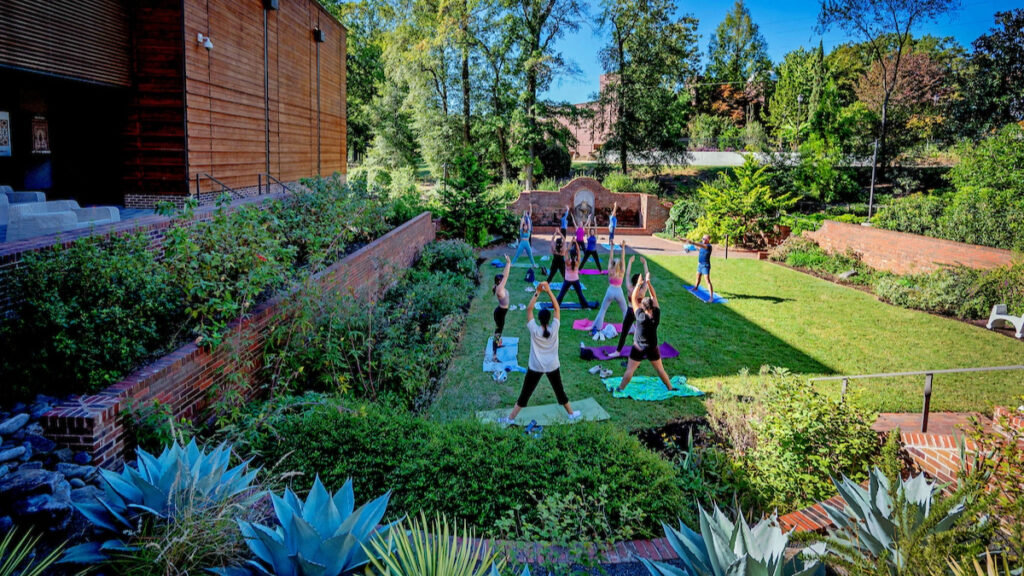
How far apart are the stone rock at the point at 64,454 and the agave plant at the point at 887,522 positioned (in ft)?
15.7

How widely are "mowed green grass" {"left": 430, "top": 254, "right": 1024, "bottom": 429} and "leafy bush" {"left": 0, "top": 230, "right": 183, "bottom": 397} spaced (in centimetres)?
327

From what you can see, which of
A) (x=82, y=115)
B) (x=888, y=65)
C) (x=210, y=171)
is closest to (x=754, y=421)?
(x=210, y=171)

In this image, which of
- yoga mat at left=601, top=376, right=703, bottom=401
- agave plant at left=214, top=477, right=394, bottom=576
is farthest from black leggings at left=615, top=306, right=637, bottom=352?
agave plant at left=214, top=477, right=394, bottom=576

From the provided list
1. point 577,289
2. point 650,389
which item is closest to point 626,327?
point 650,389

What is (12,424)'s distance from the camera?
3.98 meters

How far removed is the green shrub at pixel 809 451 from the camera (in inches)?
197

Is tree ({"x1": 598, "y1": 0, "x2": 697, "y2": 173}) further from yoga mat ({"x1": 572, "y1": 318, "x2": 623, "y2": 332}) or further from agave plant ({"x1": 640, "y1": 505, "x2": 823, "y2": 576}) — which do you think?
agave plant ({"x1": 640, "y1": 505, "x2": 823, "y2": 576})

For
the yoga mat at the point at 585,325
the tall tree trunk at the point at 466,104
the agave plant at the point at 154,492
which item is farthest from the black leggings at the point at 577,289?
the tall tree trunk at the point at 466,104

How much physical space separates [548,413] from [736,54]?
57.8m

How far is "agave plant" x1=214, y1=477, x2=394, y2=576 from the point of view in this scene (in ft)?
9.33

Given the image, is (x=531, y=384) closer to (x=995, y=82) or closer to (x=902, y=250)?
(x=902, y=250)

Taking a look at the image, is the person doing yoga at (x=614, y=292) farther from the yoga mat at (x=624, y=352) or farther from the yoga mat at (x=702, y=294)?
the yoga mat at (x=702, y=294)

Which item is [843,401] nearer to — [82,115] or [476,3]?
[82,115]

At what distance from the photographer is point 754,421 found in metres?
5.70
